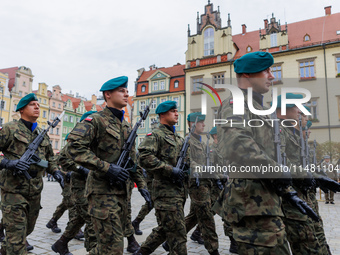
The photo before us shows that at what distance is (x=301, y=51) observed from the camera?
84.5ft

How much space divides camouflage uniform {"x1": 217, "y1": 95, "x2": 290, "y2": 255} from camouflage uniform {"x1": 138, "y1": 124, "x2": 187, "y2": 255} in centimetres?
151

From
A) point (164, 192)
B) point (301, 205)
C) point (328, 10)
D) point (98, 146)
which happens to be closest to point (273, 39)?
point (328, 10)

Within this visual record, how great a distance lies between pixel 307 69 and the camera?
24953 mm

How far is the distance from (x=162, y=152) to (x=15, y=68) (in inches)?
2027

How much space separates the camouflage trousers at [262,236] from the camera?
6.77 feet

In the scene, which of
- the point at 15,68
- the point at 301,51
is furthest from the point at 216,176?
the point at 15,68

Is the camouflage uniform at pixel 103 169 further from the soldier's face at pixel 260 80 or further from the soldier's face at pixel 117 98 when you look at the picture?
the soldier's face at pixel 260 80

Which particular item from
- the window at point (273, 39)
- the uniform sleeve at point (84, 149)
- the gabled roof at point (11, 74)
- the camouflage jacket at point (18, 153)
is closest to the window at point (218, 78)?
the window at point (273, 39)

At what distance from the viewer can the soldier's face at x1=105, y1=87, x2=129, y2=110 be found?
3.38 meters

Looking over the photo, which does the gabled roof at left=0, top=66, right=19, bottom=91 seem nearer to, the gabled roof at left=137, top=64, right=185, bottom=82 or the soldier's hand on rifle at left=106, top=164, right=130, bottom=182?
the gabled roof at left=137, top=64, right=185, bottom=82

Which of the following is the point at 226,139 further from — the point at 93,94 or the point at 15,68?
the point at 93,94

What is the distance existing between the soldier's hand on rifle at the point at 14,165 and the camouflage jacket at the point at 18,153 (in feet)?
0.46

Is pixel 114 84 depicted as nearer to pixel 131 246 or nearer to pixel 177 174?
pixel 177 174

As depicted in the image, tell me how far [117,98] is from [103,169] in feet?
3.12
